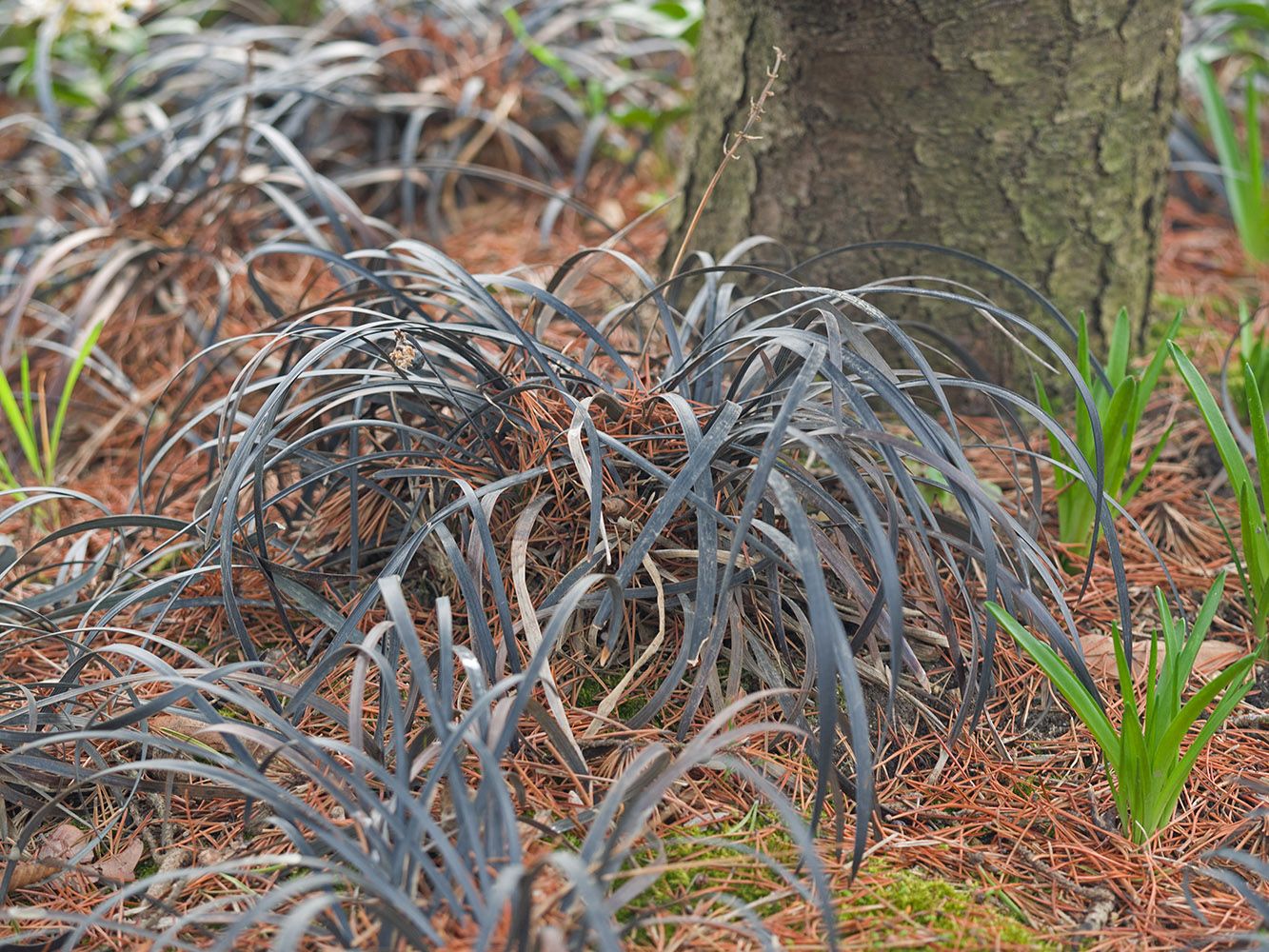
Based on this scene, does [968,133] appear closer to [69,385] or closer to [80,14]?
[69,385]

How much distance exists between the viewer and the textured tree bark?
1.77 metres

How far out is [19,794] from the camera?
116 centimetres

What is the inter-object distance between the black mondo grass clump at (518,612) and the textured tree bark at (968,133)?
1.66 feet

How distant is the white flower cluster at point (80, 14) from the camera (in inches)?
111

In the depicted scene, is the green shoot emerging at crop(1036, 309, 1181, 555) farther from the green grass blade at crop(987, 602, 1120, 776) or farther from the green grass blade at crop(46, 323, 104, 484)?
the green grass blade at crop(46, 323, 104, 484)

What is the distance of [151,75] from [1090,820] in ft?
11.4

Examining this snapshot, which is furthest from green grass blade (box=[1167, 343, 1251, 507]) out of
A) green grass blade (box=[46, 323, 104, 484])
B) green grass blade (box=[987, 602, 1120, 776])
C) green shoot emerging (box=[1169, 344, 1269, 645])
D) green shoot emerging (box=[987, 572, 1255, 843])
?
green grass blade (box=[46, 323, 104, 484])

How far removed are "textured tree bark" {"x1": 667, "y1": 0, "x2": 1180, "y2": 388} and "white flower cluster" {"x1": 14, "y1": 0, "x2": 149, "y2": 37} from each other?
195 centimetres

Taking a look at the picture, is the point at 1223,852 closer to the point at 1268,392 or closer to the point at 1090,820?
the point at 1090,820

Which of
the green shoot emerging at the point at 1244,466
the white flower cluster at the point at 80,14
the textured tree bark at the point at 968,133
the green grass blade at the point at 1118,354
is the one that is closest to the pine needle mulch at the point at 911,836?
the green shoot emerging at the point at 1244,466

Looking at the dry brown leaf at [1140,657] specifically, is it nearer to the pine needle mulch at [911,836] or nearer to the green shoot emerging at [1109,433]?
the pine needle mulch at [911,836]

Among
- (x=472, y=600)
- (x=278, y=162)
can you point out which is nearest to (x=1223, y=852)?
(x=472, y=600)

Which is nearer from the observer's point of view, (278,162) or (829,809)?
(829,809)

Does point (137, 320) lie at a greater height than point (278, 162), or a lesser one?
lesser
